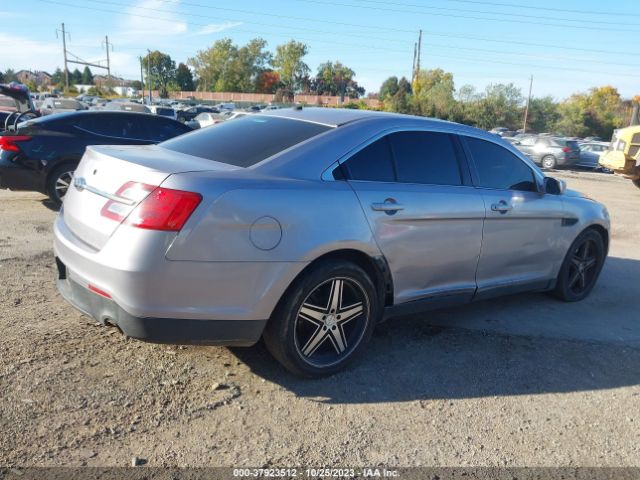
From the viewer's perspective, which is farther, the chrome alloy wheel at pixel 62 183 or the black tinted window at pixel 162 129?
the black tinted window at pixel 162 129

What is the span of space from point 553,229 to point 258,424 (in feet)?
10.7

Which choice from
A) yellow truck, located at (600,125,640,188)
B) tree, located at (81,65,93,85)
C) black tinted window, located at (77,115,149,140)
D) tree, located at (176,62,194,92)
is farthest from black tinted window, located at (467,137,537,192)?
tree, located at (81,65,93,85)

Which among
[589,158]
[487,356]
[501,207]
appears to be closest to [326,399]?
[487,356]

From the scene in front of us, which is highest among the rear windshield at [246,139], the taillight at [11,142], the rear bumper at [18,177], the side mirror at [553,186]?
the rear windshield at [246,139]

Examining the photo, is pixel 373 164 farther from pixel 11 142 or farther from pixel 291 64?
pixel 291 64

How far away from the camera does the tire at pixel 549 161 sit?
25.5m

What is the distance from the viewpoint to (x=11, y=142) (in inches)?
306

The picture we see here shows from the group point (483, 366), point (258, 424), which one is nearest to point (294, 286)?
point (258, 424)

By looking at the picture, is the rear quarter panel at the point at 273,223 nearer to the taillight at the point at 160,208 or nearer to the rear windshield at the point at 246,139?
the taillight at the point at 160,208

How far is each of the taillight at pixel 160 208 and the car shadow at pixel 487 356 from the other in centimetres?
122

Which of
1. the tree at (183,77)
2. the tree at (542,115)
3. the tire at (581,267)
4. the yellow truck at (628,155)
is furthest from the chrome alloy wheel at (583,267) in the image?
the tree at (183,77)

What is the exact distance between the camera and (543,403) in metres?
3.46

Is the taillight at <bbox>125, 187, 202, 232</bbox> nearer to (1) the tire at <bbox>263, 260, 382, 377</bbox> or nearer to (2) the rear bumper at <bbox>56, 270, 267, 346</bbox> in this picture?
(2) the rear bumper at <bbox>56, 270, 267, 346</bbox>

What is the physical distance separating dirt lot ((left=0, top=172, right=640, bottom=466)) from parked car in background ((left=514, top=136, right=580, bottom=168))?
73.7 ft
